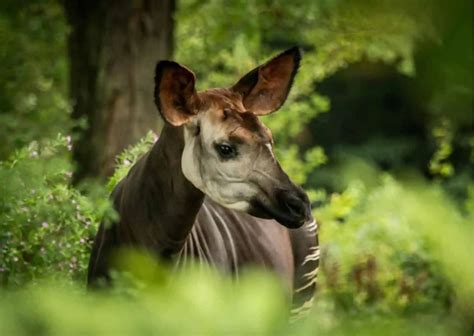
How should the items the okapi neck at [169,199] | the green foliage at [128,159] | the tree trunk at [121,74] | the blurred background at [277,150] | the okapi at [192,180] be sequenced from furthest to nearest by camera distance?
1. the tree trunk at [121,74]
2. the green foliage at [128,159]
3. the okapi neck at [169,199]
4. the okapi at [192,180]
5. the blurred background at [277,150]

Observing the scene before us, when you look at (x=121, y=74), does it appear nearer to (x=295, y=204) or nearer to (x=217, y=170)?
(x=217, y=170)

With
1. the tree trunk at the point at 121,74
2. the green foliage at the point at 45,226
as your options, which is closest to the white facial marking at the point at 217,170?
the green foliage at the point at 45,226

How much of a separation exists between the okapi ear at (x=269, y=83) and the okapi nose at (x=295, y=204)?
65cm

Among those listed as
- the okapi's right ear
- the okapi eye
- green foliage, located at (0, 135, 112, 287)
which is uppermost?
the okapi's right ear

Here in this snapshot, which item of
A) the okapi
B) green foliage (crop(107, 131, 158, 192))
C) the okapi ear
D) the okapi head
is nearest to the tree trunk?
green foliage (crop(107, 131, 158, 192))

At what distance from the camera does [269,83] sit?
16.3ft

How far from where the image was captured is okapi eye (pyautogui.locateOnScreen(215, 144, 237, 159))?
440cm

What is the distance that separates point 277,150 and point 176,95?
10.5ft

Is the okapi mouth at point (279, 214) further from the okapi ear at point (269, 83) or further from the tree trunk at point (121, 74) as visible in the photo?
the tree trunk at point (121, 74)

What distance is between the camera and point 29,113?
8.14m

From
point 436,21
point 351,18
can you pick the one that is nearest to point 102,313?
point 436,21

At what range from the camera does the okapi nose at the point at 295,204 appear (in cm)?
420

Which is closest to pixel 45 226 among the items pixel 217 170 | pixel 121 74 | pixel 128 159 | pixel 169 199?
pixel 128 159

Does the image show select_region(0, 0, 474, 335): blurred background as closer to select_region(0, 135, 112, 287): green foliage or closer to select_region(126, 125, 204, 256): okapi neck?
select_region(0, 135, 112, 287): green foliage
